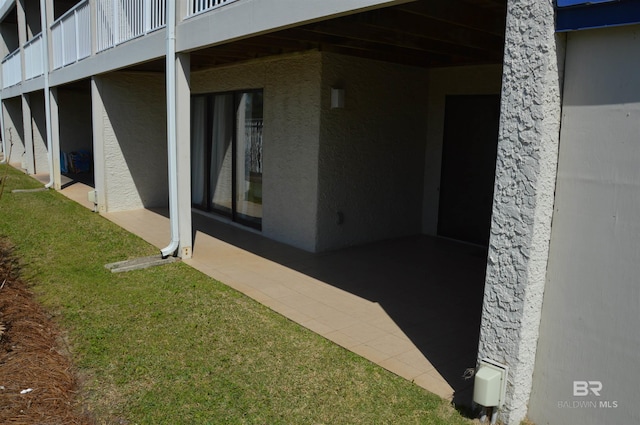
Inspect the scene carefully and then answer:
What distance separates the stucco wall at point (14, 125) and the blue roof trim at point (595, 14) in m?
23.6

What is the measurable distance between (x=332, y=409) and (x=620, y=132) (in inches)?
103

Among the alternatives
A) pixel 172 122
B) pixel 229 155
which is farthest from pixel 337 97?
pixel 229 155

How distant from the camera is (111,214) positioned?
1121 cm

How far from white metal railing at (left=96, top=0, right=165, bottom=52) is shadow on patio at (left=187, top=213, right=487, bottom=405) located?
140 inches

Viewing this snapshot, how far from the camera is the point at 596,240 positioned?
3.15m

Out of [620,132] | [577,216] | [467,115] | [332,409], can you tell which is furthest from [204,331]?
[467,115]

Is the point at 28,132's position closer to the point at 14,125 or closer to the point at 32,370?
the point at 14,125

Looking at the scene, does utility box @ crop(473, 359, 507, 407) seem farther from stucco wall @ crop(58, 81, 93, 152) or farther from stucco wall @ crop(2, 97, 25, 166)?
stucco wall @ crop(2, 97, 25, 166)

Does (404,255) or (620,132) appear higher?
(620,132)

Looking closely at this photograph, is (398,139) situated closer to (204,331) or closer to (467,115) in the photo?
(467,115)

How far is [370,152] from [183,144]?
304 cm

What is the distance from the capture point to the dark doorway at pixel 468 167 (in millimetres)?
8547

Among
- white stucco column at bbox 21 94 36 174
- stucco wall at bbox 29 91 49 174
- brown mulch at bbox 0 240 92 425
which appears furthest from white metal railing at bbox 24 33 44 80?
brown mulch at bbox 0 240 92 425

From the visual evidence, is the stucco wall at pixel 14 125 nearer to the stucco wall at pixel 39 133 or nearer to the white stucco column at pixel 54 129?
the stucco wall at pixel 39 133
